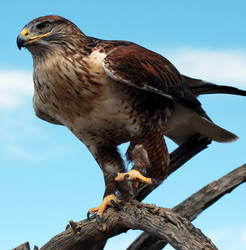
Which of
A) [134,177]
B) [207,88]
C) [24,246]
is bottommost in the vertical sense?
[134,177]

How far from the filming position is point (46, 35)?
17.2 feet

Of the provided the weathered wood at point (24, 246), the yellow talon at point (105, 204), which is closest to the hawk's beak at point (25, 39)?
the yellow talon at point (105, 204)

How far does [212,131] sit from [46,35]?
2.61 meters

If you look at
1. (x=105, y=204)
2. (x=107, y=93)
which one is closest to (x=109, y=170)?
(x=105, y=204)

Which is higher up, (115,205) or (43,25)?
(43,25)

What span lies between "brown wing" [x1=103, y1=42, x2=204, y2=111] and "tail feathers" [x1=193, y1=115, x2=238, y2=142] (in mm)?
384

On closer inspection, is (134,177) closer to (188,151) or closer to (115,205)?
(115,205)

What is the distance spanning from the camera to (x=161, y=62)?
5773 mm

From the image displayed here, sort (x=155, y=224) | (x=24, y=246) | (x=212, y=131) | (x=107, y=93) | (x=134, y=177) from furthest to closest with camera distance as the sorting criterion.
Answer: (x=212, y=131)
(x=24, y=246)
(x=107, y=93)
(x=134, y=177)
(x=155, y=224)

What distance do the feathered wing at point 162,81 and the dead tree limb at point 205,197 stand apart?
84cm

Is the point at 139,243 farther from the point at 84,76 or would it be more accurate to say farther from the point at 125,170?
the point at 84,76

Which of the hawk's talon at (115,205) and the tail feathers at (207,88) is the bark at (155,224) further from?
the tail feathers at (207,88)

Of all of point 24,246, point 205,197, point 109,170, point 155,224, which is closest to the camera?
point 155,224

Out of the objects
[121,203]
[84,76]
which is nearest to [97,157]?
[121,203]
